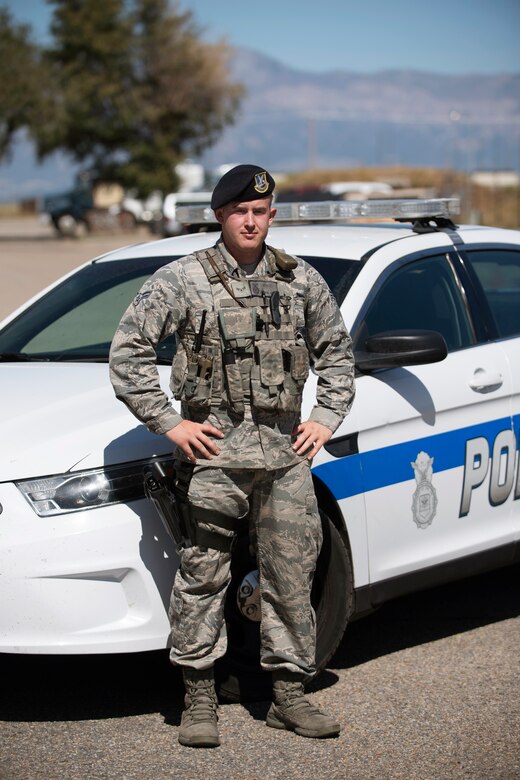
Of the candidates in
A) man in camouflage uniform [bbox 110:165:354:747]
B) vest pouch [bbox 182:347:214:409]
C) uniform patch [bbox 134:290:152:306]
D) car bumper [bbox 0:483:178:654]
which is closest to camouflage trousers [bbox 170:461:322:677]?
man in camouflage uniform [bbox 110:165:354:747]

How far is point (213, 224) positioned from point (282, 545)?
2172 millimetres

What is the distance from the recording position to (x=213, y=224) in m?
5.63

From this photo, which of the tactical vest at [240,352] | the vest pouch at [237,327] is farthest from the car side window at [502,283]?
the vest pouch at [237,327]

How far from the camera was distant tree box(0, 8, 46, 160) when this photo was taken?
38.9 metres

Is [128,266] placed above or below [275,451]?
above

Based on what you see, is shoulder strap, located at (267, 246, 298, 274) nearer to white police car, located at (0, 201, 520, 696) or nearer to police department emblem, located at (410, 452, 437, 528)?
white police car, located at (0, 201, 520, 696)

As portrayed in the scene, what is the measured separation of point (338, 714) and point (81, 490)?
1169 millimetres

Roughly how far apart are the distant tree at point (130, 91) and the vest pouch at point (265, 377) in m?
36.4

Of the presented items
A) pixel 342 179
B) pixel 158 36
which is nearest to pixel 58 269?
pixel 158 36

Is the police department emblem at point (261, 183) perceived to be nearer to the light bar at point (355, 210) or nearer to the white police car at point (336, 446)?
the white police car at point (336, 446)

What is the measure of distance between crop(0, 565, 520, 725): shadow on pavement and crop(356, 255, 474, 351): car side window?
119cm

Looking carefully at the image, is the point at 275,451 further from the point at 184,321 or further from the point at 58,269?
the point at 58,269

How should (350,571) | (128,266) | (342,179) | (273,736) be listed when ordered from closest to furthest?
(273,736), (350,571), (128,266), (342,179)

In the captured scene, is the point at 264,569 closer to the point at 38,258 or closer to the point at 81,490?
the point at 81,490
